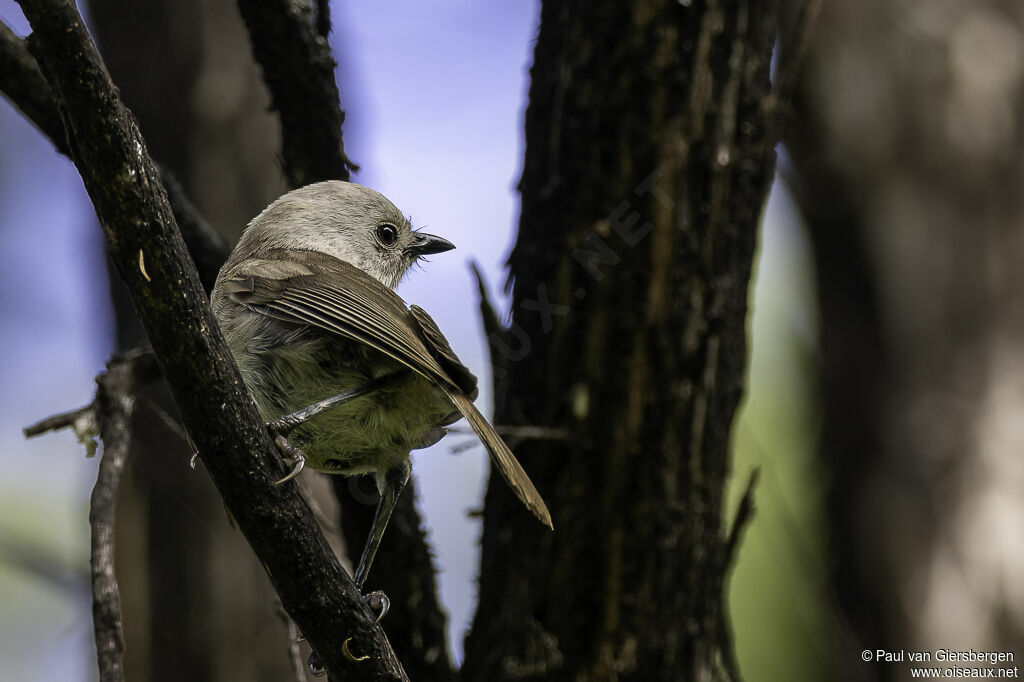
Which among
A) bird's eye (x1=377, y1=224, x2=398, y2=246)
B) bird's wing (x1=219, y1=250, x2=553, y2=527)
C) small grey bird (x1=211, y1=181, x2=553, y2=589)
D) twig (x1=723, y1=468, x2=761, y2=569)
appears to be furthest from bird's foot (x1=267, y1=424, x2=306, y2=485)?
twig (x1=723, y1=468, x2=761, y2=569)

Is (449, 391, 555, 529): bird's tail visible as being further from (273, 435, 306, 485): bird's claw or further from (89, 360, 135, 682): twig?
(89, 360, 135, 682): twig

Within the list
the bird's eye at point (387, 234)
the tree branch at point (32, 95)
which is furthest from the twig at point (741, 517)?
the tree branch at point (32, 95)

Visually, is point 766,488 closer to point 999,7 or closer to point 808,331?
point 808,331

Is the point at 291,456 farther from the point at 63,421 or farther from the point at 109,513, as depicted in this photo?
the point at 63,421

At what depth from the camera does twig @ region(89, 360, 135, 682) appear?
2342 millimetres

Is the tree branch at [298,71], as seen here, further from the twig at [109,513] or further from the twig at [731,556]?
the twig at [731,556]

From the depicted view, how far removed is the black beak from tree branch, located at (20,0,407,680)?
1.99m

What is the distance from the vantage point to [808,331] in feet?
24.9

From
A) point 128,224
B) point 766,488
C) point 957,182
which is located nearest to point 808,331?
point 766,488

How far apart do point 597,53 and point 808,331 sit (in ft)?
14.9

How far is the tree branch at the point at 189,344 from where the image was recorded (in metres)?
1.79

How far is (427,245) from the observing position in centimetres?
404

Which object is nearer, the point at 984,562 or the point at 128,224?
the point at 128,224

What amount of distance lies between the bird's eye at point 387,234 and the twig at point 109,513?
3.73 feet
